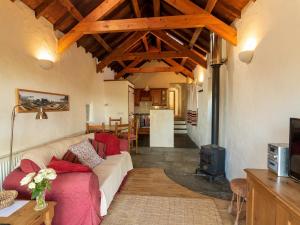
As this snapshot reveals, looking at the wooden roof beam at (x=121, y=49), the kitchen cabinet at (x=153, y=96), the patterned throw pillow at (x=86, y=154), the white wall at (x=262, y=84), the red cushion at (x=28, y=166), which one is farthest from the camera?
the kitchen cabinet at (x=153, y=96)

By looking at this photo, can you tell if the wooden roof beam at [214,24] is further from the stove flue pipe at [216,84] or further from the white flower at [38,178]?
the white flower at [38,178]

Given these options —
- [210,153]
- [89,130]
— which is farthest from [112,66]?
[210,153]

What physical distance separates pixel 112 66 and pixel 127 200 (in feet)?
19.4

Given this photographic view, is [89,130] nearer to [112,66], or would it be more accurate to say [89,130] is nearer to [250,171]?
[112,66]

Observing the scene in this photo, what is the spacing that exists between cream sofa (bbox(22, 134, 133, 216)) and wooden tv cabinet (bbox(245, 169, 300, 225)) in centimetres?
159

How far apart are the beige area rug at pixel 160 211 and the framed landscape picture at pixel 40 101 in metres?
1.93

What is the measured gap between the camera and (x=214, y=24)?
329 cm

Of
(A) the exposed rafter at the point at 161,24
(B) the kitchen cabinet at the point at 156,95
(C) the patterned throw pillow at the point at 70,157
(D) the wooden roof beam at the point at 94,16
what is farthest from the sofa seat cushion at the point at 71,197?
(B) the kitchen cabinet at the point at 156,95

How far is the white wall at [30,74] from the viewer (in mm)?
2525

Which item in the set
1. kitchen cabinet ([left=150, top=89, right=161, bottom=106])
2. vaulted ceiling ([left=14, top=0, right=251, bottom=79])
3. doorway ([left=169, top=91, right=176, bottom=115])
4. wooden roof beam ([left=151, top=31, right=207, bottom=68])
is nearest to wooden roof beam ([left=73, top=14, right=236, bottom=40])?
vaulted ceiling ([left=14, top=0, right=251, bottom=79])

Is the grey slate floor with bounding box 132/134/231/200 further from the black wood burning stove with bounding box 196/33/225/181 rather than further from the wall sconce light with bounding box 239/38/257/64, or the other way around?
the wall sconce light with bounding box 239/38/257/64

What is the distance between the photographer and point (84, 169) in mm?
2121

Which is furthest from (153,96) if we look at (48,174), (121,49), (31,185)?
(31,185)

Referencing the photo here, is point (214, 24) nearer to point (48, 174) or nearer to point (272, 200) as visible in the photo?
point (272, 200)
